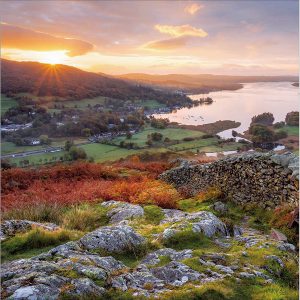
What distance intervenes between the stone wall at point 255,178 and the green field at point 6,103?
12025 centimetres

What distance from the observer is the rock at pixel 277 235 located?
1012cm

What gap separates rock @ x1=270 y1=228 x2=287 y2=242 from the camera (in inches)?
398

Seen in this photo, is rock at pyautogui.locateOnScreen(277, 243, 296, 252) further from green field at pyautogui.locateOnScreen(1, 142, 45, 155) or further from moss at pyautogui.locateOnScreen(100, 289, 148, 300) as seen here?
green field at pyautogui.locateOnScreen(1, 142, 45, 155)

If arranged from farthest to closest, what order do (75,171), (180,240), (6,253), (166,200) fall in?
(75,171)
(166,200)
(180,240)
(6,253)

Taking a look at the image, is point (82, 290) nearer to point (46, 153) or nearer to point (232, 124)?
point (46, 153)

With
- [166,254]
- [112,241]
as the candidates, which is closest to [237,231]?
[166,254]

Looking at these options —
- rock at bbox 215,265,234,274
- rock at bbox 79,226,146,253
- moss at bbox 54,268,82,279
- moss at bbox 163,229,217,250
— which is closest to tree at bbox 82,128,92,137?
moss at bbox 163,229,217,250

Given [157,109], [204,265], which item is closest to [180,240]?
[204,265]

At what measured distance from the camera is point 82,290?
5.16 metres

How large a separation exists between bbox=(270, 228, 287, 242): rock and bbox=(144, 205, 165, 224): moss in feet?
12.3

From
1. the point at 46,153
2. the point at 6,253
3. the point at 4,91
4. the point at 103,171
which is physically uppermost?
the point at 4,91

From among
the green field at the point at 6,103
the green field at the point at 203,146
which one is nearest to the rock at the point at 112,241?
the green field at the point at 203,146

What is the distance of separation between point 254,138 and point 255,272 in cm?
6952

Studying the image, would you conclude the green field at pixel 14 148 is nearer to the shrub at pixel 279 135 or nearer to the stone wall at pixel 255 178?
the shrub at pixel 279 135
